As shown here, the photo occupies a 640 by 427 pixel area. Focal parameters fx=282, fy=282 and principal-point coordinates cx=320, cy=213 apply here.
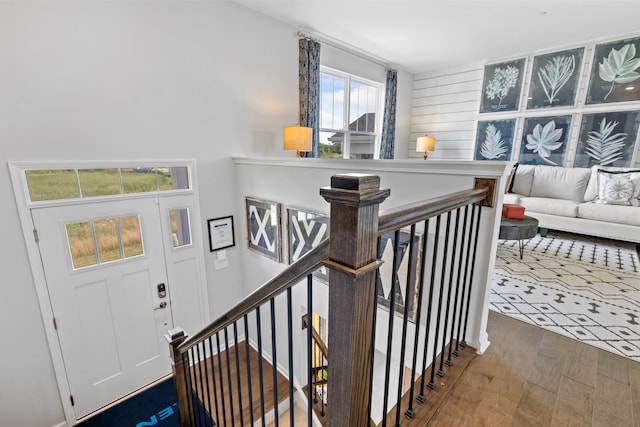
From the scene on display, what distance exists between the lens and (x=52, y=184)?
8.50ft

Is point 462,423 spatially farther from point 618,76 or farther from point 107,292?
point 618,76

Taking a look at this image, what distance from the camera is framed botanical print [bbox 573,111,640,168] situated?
14.4ft

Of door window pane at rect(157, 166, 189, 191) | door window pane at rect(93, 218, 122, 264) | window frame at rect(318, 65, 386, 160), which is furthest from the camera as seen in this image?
window frame at rect(318, 65, 386, 160)

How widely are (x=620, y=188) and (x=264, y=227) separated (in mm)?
5244

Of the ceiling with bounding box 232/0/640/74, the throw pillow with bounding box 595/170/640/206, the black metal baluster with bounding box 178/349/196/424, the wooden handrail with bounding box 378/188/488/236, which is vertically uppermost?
the ceiling with bounding box 232/0/640/74

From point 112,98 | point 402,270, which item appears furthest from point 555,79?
point 112,98

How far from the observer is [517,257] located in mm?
3686

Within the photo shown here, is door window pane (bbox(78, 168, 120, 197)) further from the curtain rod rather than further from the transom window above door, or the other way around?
the curtain rod

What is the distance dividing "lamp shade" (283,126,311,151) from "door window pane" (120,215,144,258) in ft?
6.46

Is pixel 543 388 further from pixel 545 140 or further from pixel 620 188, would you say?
pixel 545 140

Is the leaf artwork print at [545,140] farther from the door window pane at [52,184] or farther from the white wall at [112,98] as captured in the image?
the door window pane at [52,184]

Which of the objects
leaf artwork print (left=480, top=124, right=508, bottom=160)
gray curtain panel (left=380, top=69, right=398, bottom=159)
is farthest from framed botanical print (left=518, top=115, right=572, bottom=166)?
gray curtain panel (left=380, top=69, right=398, bottom=159)

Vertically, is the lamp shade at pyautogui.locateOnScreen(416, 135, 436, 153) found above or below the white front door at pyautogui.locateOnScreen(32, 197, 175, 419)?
above

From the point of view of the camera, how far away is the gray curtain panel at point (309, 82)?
13.5 feet
